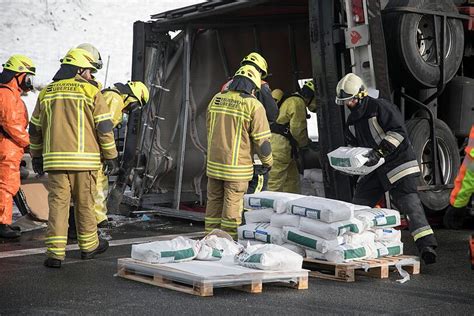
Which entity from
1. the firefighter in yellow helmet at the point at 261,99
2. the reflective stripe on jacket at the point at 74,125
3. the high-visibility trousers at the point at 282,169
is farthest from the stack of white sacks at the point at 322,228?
the high-visibility trousers at the point at 282,169

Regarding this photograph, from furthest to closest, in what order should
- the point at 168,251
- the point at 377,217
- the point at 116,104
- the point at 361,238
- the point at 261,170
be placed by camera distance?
the point at 116,104 → the point at 261,170 → the point at 377,217 → the point at 361,238 → the point at 168,251

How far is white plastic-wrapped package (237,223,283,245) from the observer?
6730 mm

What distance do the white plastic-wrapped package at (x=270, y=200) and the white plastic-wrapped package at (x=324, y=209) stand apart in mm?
174

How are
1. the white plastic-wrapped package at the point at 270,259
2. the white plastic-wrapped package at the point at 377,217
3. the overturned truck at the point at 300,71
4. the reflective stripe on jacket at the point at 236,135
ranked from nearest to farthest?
1. the white plastic-wrapped package at the point at 270,259
2. the white plastic-wrapped package at the point at 377,217
3. the reflective stripe on jacket at the point at 236,135
4. the overturned truck at the point at 300,71

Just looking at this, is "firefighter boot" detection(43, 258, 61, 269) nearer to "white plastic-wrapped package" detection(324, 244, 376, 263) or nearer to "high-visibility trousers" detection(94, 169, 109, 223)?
"high-visibility trousers" detection(94, 169, 109, 223)

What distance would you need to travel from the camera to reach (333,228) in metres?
6.25

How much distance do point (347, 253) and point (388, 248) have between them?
501 mm

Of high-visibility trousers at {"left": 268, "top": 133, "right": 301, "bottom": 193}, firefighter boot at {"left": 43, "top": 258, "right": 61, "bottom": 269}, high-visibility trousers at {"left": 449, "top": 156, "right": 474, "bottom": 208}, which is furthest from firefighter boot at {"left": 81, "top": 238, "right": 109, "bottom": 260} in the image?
high-visibility trousers at {"left": 449, "top": 156, "right": 474, "bottom": 208}

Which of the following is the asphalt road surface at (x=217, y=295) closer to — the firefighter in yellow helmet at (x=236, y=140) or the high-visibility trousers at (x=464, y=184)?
the high-visibility trousers at (x=464, y=184)

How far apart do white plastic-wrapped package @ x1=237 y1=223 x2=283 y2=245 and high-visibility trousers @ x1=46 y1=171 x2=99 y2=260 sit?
51.6 inches

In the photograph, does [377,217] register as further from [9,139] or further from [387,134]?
[9,139]

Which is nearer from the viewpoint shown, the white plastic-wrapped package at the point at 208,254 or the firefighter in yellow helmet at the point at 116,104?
the white plastic-wrapped package at the point at 208,254

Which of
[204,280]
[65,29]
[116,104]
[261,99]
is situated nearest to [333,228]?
[204,280]

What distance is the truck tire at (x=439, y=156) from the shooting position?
867cm
